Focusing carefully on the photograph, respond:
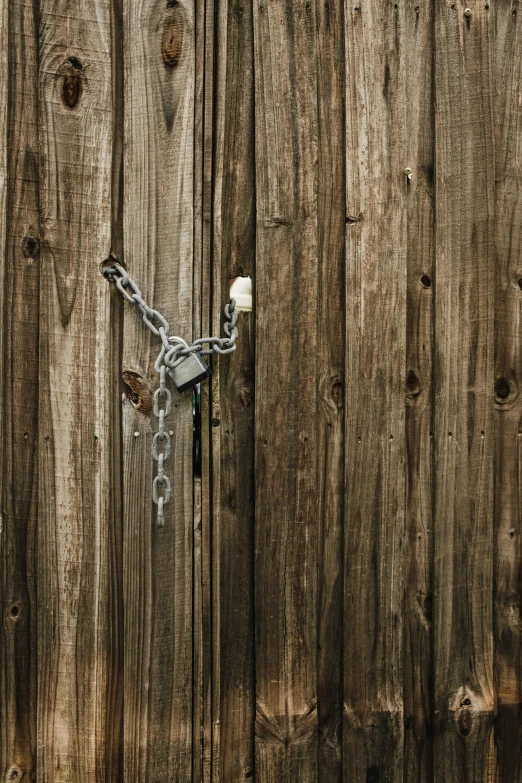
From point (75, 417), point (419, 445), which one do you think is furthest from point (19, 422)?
point (419, 445)

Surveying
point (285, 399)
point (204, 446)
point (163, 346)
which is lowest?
point (204, 446)

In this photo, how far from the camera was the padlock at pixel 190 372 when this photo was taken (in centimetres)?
170

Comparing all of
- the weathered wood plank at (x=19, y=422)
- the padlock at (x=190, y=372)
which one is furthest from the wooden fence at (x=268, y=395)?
the padlock at (x=190, y=372)

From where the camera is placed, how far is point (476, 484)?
79.5 inches

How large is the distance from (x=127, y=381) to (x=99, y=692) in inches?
33.3

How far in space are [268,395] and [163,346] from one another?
334 mm

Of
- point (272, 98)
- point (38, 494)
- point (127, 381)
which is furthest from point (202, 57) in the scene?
point (38, 494)

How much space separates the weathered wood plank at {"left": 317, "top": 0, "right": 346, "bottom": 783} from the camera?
75.6 inches

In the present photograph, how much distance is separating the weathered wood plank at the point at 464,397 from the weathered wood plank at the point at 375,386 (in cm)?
13

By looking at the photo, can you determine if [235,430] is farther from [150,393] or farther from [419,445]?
[419,445]

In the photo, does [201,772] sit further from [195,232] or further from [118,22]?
[118,22]

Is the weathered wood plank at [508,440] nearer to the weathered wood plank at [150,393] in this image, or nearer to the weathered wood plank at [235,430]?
the weathered wood plank at [235,430]

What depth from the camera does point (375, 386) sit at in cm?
195

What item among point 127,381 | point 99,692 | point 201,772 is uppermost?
point 127,381
